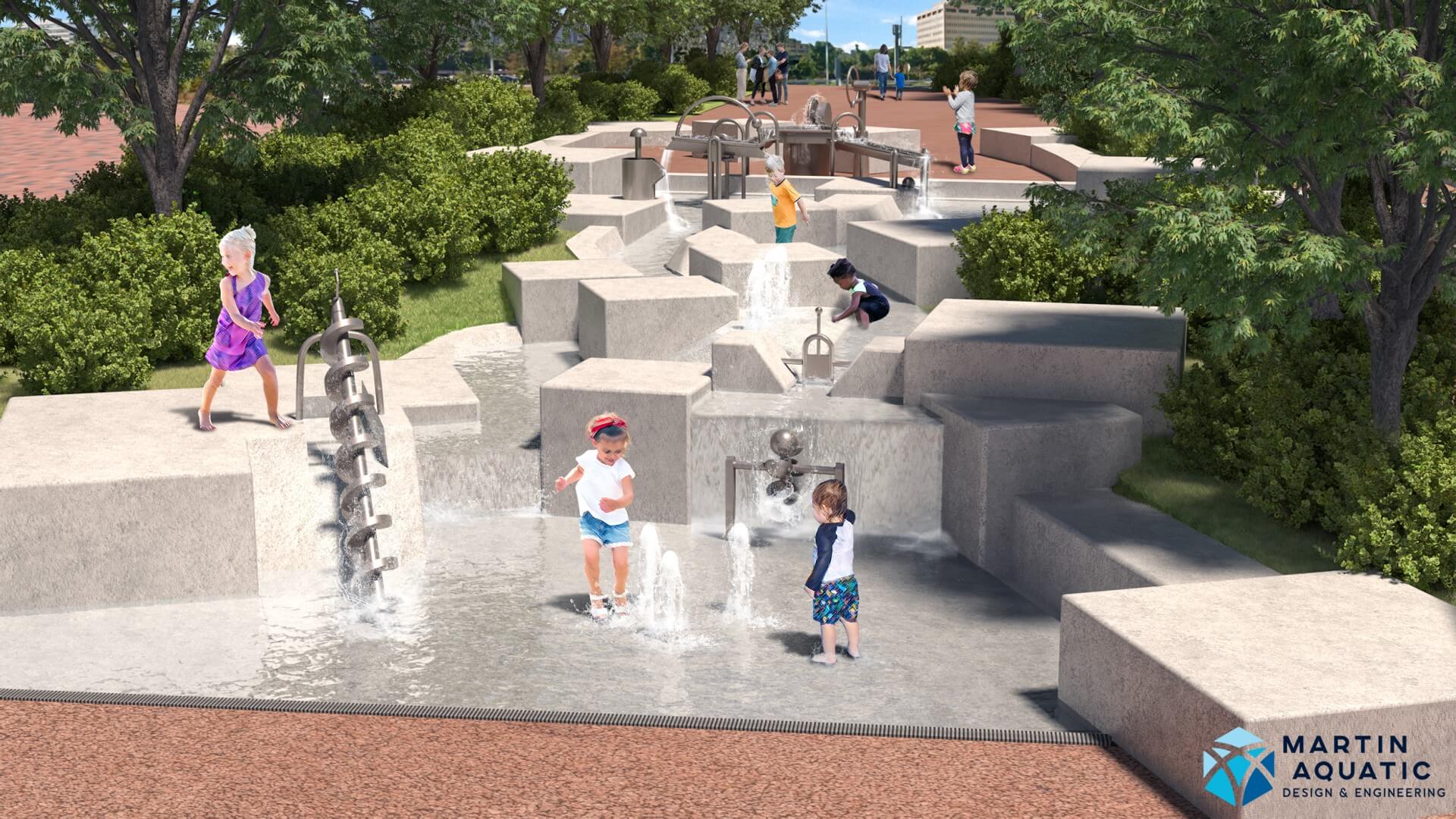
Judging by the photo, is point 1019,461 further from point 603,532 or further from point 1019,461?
point 603,532

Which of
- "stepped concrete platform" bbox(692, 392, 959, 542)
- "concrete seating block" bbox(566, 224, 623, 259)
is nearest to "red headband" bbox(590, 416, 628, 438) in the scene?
"stepped concrete platform" bbox(692, 392, 959, 542)

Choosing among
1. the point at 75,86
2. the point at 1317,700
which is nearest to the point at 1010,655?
the point at 1317,700

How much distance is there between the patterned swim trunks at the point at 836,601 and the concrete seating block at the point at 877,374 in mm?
4475

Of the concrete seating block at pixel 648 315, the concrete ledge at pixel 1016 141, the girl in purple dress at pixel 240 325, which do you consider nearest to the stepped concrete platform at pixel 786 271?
the concrete seating block at pixel 648 315

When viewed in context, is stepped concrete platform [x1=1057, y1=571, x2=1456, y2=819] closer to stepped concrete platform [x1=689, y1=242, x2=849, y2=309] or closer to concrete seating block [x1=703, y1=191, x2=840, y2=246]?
stepped concrete platform [x1=689, y1=242, x2=849, y2=309]

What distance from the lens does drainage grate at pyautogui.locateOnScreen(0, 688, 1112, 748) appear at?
25.5ft

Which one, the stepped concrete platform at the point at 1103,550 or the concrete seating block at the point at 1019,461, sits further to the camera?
the concrete seating block at the point at 1019,461

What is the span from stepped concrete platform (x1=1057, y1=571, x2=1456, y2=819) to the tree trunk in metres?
39.3

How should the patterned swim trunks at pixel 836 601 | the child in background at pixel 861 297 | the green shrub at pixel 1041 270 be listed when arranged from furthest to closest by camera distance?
the green shrub at pixel 1041 270
the child in background at pixel 861 297
the patterned swim trunks at pixel 836 601

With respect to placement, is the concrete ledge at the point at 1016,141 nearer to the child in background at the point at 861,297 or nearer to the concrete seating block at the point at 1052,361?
the child in background at the point at 861,297

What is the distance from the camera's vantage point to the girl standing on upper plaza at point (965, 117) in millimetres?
28094

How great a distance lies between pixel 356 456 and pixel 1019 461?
5.17 metres

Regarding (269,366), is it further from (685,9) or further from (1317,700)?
(685,9)

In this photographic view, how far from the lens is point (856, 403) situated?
13305 mm
